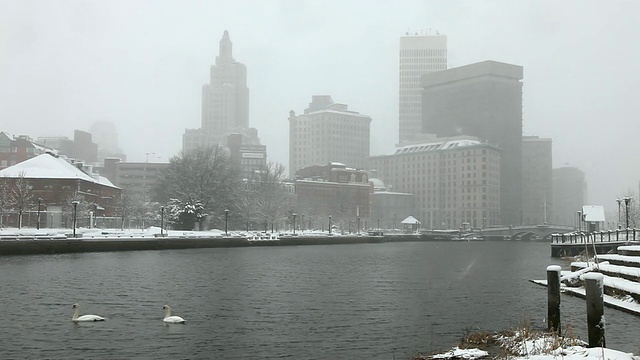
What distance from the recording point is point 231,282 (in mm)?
32906

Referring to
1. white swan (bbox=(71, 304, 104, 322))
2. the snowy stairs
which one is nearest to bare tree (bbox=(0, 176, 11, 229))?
white swan (bbox=(71, 304, 104, 322))

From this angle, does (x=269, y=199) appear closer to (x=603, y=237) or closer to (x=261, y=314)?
(x=603, y=237)

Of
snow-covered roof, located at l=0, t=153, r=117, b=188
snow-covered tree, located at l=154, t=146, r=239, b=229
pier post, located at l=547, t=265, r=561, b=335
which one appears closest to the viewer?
pier post, located at l=547, t=265, r=561, b=335

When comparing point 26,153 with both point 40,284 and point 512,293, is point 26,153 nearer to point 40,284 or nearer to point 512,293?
point 40,284

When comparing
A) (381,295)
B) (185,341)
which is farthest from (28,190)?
(185,341)

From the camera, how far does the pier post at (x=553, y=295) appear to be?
49.4 feet

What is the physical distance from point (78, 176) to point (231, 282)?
73433mm

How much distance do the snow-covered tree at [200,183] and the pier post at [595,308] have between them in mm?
85885

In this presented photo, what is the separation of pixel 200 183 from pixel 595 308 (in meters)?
90.3

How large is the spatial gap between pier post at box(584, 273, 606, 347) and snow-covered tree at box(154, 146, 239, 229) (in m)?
85.9

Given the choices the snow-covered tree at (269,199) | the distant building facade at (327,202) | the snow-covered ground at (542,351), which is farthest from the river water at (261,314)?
the distant building facade at (327,202)

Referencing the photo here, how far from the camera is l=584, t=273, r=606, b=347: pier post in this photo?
12711 millimetres

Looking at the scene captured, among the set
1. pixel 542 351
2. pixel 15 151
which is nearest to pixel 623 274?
pixel 542 351

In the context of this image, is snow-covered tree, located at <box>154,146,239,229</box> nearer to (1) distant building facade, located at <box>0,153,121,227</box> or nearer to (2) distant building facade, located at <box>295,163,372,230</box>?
(1) distant building facade, located at <box>0,153,121,227</box>
